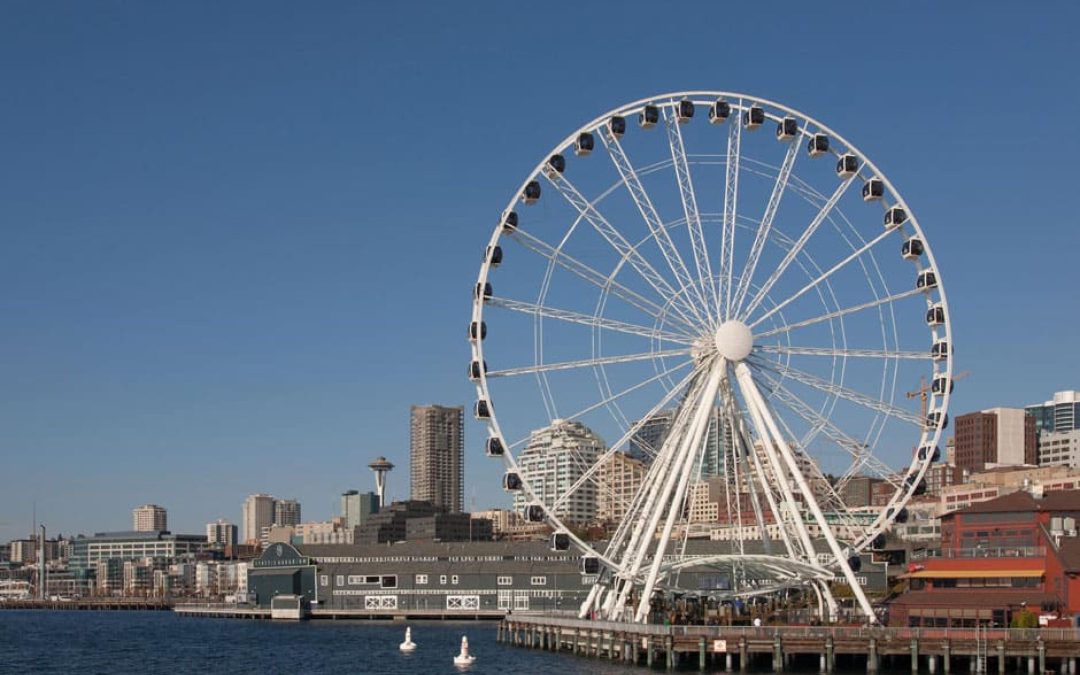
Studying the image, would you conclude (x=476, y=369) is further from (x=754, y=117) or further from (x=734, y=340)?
(x=754, y=117)

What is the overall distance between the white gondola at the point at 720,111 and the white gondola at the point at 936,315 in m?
15.4

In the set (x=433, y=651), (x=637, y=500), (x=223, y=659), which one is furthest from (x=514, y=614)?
(x=637, y=500)

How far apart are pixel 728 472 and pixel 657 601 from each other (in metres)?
10.1

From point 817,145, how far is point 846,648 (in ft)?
86.5

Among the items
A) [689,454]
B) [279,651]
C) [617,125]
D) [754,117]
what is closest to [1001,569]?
[689,454]

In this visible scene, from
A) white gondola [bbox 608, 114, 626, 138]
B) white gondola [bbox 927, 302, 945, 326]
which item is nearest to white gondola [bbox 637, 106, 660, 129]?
white gondola [bbox 608, 114, 626, 138]

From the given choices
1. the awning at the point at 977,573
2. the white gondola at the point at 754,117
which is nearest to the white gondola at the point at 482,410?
the white gondola at the point at 754,117

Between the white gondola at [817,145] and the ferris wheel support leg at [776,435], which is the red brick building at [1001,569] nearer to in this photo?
the ferris wheel support leg at [776,435]

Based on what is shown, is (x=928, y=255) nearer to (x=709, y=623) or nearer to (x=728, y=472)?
(x=728, y=472)

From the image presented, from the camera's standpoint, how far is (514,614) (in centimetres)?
10594

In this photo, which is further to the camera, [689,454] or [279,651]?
[279,651]

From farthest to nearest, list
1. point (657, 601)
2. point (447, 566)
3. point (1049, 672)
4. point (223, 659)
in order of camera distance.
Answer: point (447, 566), point (223, 659), point (657, 601), point (1049, 672)

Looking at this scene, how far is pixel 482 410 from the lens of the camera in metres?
80.4

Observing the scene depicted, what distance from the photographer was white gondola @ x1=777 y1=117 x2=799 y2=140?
266 ft
